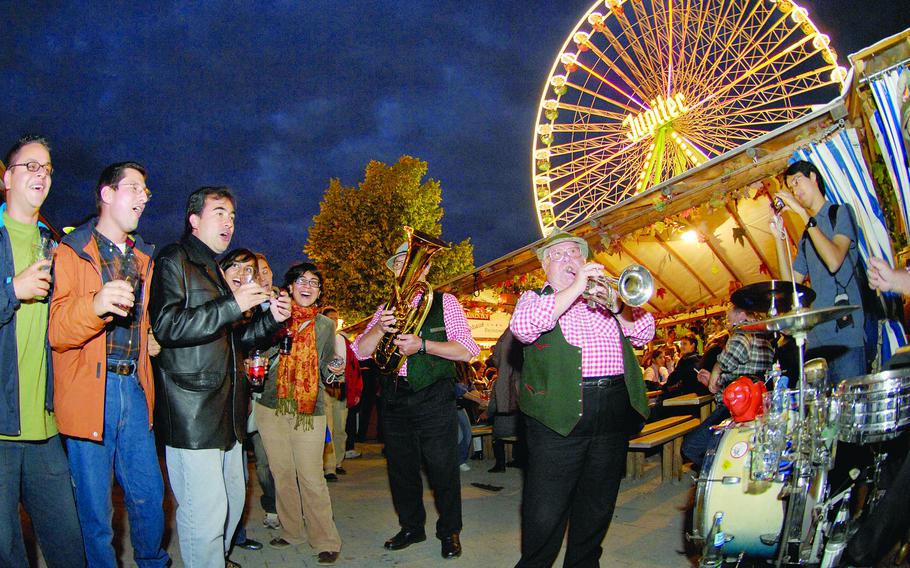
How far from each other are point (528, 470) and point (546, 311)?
34.8 inches

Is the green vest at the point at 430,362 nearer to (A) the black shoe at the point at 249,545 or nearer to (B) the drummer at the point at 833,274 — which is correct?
(A) the black shoe at the point at 249,545

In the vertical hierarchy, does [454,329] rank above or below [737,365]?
above

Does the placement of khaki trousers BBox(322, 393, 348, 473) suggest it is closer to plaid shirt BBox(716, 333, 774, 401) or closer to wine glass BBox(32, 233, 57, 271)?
plaid shirt BBox(716, 333, 774, 401)

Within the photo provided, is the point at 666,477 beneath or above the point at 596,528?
beneath

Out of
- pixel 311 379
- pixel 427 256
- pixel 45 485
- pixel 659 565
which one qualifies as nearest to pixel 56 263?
pixel 45 485

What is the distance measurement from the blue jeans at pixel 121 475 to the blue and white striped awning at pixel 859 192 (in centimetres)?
414

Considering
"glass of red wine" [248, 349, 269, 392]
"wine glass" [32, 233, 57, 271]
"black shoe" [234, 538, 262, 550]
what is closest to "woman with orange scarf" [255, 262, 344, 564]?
"black shoe" [234, 538, 262, 550]

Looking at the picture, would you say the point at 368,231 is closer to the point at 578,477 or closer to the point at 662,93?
the point at 662,93

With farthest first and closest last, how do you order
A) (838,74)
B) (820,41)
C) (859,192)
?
(820,41) → (838,74) → (859,192)

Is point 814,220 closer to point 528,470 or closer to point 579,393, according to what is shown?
point 579,393

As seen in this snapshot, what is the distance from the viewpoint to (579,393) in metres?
3.01

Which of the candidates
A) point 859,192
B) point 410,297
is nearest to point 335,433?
point 410,297

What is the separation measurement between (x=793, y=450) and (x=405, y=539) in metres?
3.01

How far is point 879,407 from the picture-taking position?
2.28 metres
